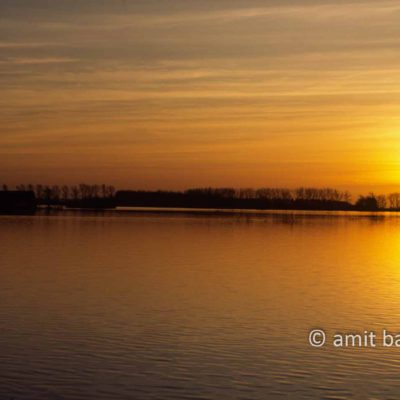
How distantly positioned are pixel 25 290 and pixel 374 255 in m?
20.8

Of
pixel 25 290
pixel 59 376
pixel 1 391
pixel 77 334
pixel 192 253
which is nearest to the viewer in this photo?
pixel 1 391

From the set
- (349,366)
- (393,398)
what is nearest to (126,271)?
(349,366)

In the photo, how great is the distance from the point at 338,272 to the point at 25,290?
39.4 feet

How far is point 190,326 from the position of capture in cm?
1661

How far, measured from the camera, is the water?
39.6ft

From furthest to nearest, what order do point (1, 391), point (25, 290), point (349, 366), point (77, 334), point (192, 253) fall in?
point (192, 253)
point (25, 290)
point (77, 334)
point (349, 366)
point (1, 391)

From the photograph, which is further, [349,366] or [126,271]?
[126,271]

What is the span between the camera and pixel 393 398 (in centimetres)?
1153

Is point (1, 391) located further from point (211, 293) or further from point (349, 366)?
point (211, 293)

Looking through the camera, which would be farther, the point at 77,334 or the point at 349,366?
the point at 77,334

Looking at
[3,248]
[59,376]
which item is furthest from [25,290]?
[3,248]

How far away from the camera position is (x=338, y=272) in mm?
28406

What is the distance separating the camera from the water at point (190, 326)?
12070mm

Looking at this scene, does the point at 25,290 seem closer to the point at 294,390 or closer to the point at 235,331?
the point at 235,331
